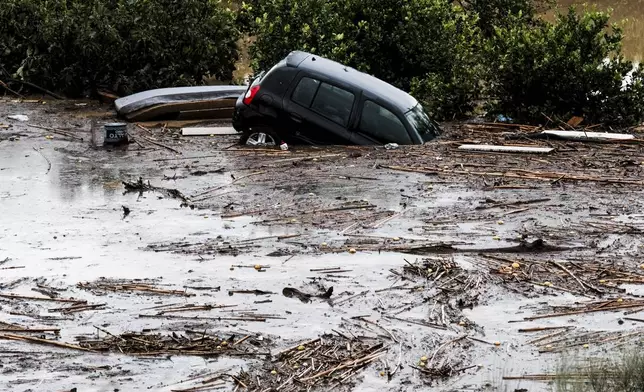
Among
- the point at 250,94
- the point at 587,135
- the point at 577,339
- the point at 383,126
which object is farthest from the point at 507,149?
the point at 577,339

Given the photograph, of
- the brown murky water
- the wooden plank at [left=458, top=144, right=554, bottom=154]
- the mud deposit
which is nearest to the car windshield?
the mud deposit

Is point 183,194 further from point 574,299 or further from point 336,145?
point 574,299

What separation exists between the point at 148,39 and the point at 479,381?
586 inches

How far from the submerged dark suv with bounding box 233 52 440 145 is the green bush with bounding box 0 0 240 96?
579cm

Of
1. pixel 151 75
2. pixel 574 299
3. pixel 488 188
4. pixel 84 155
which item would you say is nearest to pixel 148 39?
pixel 151 75

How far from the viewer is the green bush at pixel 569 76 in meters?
17.9

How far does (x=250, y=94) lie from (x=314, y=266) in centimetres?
618

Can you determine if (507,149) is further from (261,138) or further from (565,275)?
(565,275)

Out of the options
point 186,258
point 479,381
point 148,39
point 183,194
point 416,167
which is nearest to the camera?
point 479,381

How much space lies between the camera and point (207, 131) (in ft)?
56.3

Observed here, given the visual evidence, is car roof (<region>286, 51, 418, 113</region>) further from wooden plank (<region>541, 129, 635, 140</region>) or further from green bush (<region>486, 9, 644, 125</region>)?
green bush (<region>486, 9, 644, 125</region>)

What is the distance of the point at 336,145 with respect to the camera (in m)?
15.7

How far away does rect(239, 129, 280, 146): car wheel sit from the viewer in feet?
51.9

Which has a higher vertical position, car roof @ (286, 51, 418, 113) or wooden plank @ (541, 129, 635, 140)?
car roof @ (286, 51, 418, 113)
